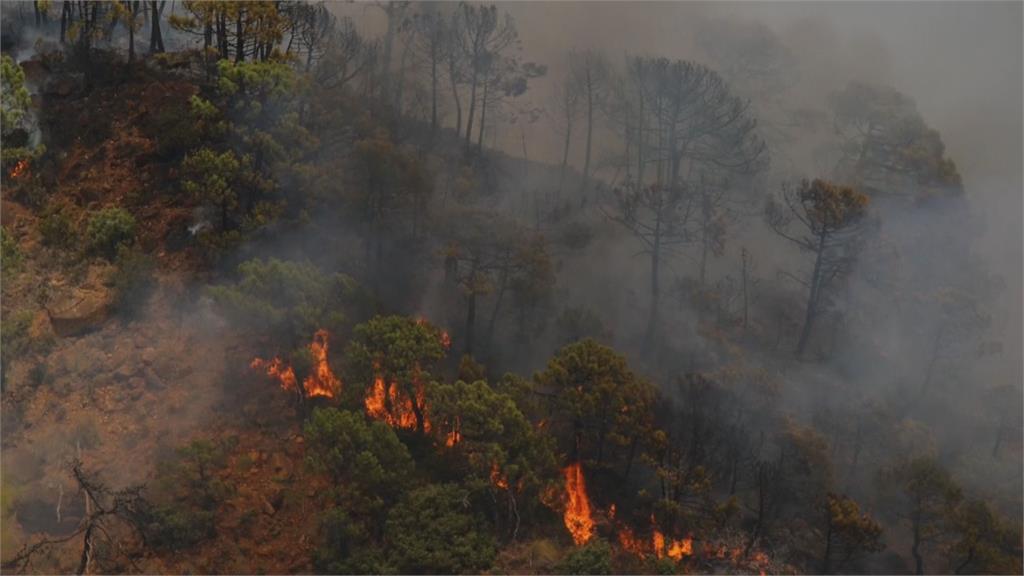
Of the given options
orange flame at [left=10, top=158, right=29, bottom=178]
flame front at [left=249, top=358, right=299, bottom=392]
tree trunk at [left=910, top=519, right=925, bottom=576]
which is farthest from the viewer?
orange flame at [left=10, top=158, right=29, bottom=178]

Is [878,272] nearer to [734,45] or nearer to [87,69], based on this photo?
[734,45]

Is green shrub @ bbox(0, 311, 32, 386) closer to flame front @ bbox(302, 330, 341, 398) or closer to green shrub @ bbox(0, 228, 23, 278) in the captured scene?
green shrub @ bbox(0, 228, 23, 278)

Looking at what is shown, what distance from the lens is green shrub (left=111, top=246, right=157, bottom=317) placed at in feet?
101

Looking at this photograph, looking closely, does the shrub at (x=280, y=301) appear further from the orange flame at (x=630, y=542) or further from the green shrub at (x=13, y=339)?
the orange flame at (x=630, y=542)

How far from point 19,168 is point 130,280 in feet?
28.5

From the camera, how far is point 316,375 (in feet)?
96.7

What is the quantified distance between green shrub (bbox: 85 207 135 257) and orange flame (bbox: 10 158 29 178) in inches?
183

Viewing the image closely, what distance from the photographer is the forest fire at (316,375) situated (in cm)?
2944

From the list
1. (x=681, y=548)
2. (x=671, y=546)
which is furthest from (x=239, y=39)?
(x=681, y=548)

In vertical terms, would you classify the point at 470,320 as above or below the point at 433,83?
below

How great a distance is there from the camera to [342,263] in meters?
34.5

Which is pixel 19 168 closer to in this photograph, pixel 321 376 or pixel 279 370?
pixel 279 370

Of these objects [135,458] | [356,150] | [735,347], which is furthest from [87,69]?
[735,347]

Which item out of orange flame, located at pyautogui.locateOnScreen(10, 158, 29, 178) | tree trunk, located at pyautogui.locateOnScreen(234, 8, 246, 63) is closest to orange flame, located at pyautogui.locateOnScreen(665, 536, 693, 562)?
tree trunk, located at pyautogui.locateOnScreen(234, 8, 246, 63)
